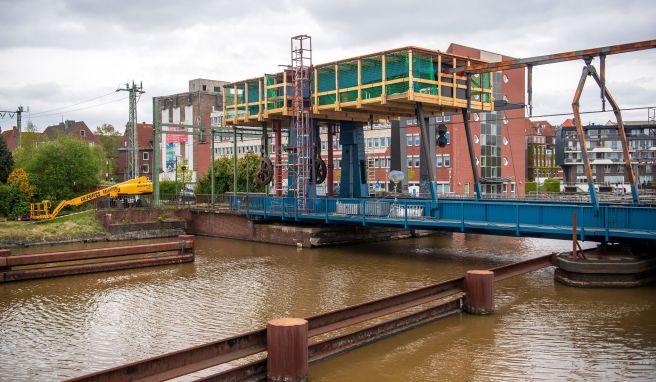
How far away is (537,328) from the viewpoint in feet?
45.3

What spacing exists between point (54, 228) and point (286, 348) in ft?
93.4

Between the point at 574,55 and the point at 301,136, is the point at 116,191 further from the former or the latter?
the point at 574,55

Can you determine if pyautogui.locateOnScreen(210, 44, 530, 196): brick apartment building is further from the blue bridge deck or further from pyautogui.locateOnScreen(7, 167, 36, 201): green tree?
pyautogui.locateOnScreen(7, 167, 36, 201): green tree

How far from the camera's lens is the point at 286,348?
9.61 meters

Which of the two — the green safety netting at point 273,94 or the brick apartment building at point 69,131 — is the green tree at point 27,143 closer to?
the brick apartment building at point 69,131

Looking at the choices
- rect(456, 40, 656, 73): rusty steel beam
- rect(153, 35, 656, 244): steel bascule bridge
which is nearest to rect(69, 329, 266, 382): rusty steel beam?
rect(153, 35, 656, 244): steel bascule bridge

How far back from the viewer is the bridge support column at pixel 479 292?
14531mm

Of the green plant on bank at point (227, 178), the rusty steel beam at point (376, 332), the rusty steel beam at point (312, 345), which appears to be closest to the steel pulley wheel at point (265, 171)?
the rusty steel beam at point (312, 345)

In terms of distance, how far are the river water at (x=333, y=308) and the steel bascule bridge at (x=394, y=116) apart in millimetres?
2096

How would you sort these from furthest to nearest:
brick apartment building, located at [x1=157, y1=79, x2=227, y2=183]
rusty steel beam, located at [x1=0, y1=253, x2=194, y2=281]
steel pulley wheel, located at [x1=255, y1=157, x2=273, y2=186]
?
1. brick apartment building, located at [x1=157, y1=79, x2=227, y2=183]
2. steel pulley wheel, located at [x1=255, y1=157, x2=273, y2=186]
3. rusty steel beam, located at [x1=0, y1=253, x2=194, y2=281]


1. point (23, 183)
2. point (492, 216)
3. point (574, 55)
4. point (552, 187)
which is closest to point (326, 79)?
point (492, 216)

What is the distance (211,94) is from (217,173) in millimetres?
27244

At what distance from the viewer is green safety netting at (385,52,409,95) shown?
2520cm

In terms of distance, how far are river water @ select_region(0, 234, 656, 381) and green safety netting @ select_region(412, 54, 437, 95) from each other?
766 centimetres
